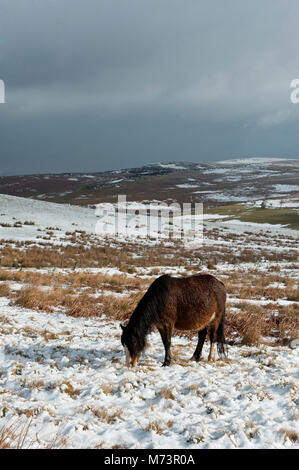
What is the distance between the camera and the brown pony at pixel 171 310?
5434 mm

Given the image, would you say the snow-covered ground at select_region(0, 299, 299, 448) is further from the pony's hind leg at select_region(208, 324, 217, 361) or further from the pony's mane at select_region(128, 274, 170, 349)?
the pony's mane at select_region(128, 274, 170, 349)

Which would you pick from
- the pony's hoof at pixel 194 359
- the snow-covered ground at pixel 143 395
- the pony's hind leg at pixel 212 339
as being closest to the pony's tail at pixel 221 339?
the pony's hind leg at pixel 212 339

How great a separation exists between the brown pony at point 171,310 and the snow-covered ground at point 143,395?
1.74 ft

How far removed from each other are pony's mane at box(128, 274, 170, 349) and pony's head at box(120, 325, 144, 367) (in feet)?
0.17

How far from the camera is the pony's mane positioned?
5.40 metres

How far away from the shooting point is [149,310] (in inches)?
216

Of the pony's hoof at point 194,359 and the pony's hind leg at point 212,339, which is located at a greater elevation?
the pony's hind leg at point 212,339

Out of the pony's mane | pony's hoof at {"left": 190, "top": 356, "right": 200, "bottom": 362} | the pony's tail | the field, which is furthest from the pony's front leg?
the pony's tail

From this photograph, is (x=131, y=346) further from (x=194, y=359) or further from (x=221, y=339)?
(x=221, y=339)

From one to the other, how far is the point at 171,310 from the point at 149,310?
402 mm

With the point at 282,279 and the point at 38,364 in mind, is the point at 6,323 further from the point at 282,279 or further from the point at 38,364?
the point at 282,279

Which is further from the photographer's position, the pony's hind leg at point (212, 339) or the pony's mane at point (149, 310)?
the pony's hind leg at point (212, 339)

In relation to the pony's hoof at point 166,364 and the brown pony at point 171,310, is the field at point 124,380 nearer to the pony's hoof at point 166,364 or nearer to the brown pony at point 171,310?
the pony's hoof at point 166,364
